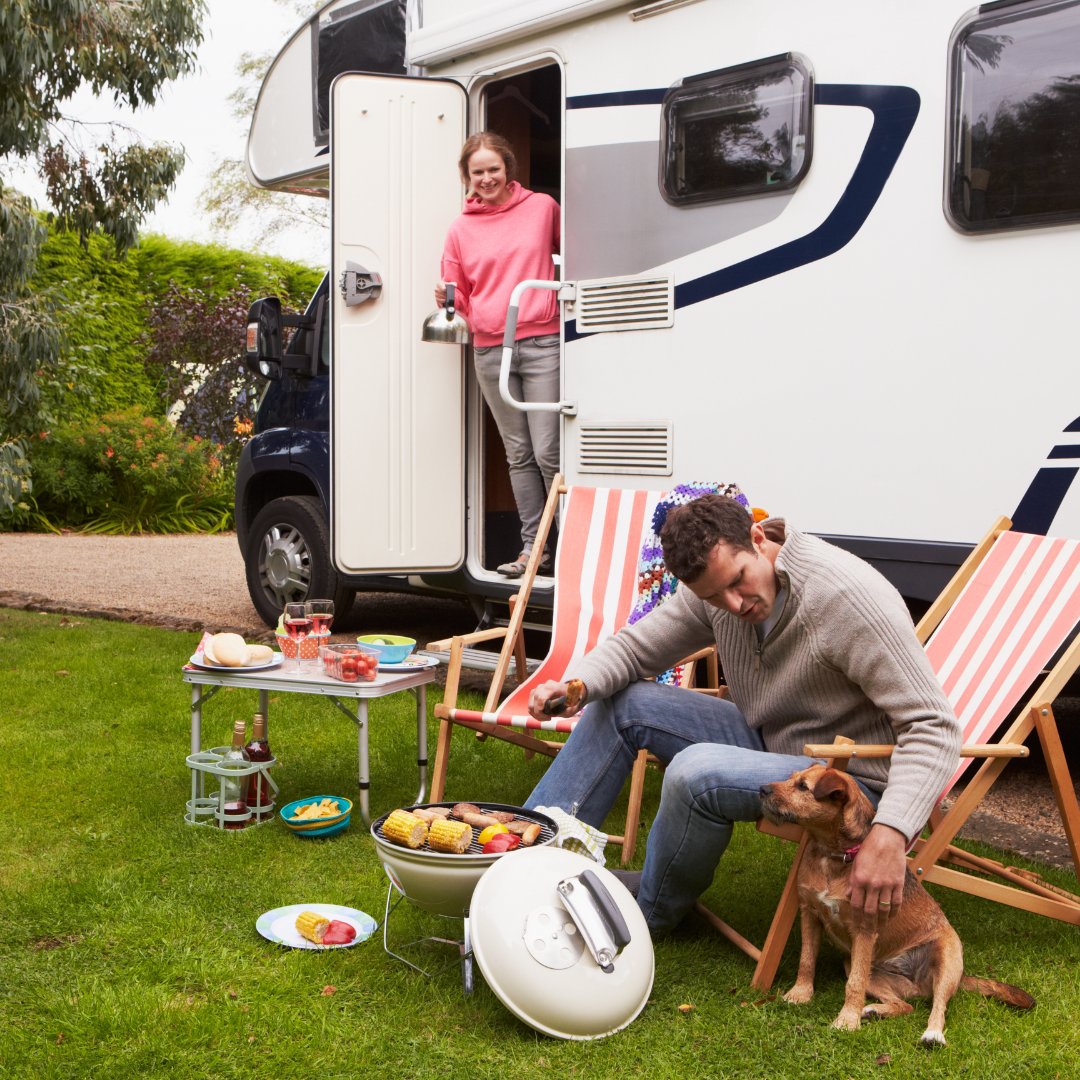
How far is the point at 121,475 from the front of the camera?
12.0 metres

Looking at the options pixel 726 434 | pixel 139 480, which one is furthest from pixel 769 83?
pixel 139 480

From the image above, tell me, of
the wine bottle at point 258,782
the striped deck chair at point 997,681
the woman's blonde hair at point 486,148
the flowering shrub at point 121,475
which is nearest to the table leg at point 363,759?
the wine bottle at point 258,782

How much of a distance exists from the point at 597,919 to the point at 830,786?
49 cm

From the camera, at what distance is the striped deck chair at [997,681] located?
2.70 m

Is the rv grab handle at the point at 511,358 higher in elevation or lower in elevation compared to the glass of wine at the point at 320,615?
higher

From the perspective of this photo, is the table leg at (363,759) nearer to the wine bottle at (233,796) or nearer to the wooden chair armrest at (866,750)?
the wine bottle at (233,796)

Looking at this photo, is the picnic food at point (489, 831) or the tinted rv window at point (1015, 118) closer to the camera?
the picnic food at point (489, 831)

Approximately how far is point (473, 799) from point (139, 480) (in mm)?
8814

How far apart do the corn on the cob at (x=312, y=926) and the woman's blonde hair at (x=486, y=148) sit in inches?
120

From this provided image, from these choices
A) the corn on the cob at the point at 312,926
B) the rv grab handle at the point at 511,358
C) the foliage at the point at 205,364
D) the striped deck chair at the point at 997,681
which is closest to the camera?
the striped deck chair at the point at 997,681

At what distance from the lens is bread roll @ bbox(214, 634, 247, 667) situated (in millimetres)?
3619

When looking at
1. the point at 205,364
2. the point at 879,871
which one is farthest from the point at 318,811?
the point at 205,364

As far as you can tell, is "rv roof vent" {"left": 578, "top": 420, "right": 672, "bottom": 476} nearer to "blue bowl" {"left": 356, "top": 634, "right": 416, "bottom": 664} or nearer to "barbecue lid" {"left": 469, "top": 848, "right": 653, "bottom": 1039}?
"blue bowl" {"left": 356, "top": 634, "right": 416, "bottom": 664}

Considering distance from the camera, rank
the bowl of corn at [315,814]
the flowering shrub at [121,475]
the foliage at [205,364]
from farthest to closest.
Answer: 1. the foliage at [205,364]
2. the flowering shrub at [121,475]
3. the bowl of corn at [315,814]
